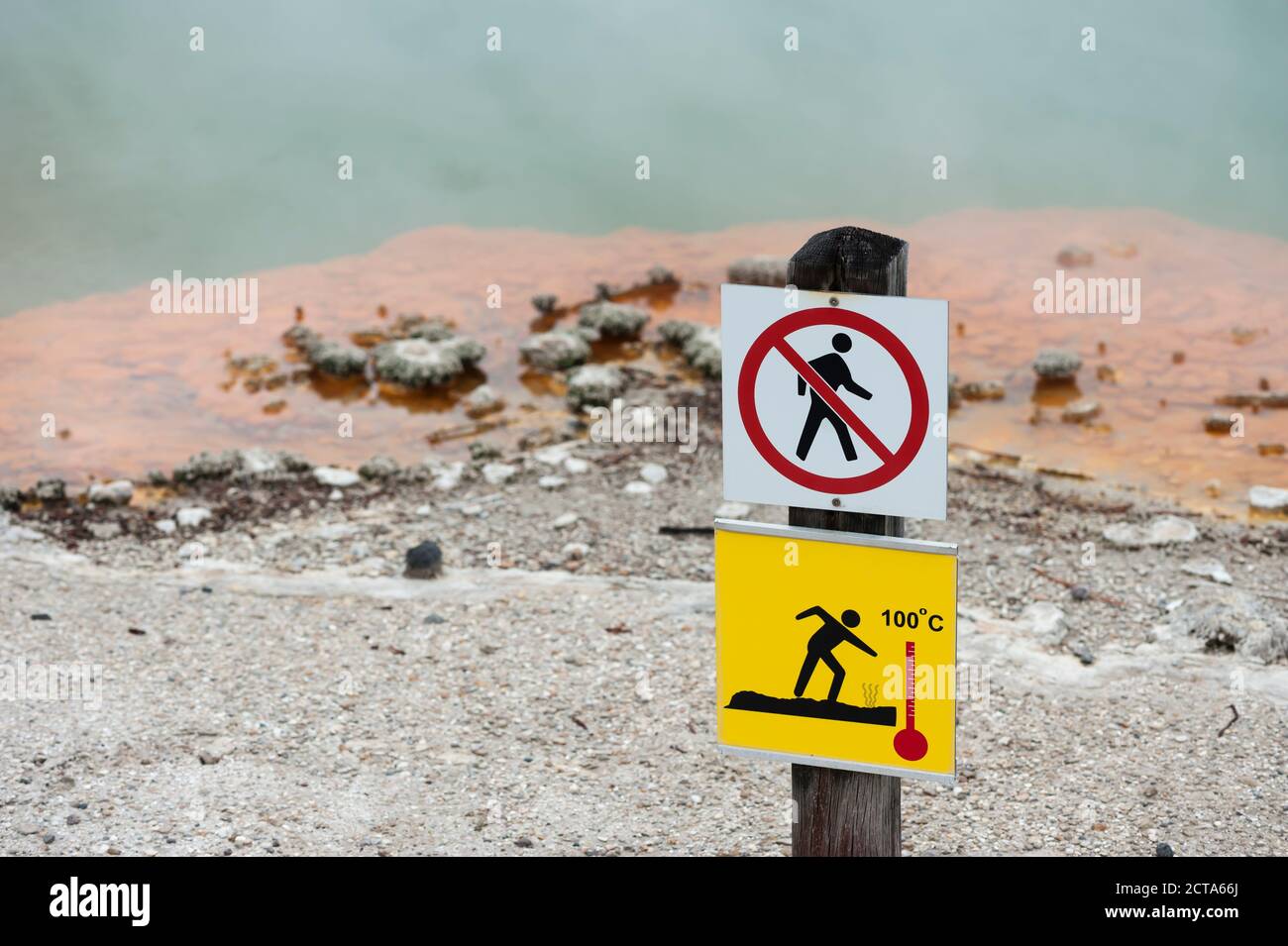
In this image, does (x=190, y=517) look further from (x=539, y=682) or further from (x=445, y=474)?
(x=539, y=682)

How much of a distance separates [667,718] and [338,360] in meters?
6.28

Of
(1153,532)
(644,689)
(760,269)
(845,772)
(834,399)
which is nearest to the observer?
(834,399)

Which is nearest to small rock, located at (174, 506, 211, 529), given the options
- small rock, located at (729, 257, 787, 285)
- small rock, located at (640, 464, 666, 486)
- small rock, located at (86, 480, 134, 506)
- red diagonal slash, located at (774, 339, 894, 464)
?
small rock, located at (86, 480, 134, 506)

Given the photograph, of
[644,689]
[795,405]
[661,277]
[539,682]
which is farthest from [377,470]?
[795,405]

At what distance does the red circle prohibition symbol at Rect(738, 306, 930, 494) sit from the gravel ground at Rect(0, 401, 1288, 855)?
1932 mm

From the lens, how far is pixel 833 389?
304cm

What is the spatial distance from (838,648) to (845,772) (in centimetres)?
34

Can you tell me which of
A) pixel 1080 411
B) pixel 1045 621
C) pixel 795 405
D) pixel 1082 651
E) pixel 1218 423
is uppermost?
pixel 1080 411

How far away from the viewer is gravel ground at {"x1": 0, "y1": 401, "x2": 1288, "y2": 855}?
15.1 feet

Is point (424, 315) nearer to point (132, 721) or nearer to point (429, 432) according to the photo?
point (429, 432)

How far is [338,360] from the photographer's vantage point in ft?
35.0

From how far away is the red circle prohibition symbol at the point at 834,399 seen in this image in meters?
2.98

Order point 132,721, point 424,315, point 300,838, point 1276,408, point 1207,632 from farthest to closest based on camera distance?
point 424,315 → point 1276,408 → point 1207,632 → point 132,721 → point 300,838

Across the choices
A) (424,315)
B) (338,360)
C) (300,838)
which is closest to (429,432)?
(338,360)
